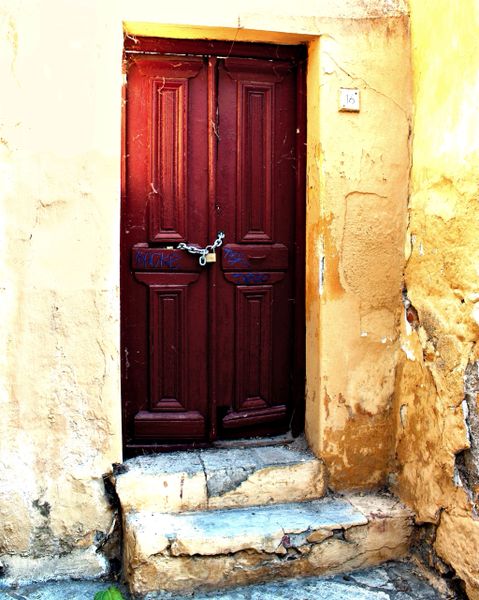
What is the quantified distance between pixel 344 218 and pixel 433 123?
Answer: 610mm

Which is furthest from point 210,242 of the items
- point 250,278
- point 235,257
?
point 250,278

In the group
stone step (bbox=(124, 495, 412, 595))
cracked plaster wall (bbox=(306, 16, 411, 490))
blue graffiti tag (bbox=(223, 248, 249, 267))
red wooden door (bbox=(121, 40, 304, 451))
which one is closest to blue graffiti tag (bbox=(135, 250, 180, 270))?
red wooden door (bbox=(121, 40, 304, 451))

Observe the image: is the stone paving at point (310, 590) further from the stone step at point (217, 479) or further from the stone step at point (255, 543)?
the stone step at point (217, 479)

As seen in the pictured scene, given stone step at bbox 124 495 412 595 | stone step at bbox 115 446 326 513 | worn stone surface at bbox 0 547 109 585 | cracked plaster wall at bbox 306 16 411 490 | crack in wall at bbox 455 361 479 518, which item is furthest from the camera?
cracked plaster wall at bbox 306 16 411 490

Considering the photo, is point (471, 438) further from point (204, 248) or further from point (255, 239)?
point (204, 248)

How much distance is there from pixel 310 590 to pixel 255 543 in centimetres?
32

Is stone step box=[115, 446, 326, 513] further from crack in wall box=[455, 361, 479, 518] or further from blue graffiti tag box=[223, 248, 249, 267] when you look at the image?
blue graffiti tag box=[223, 248, 249, 267]

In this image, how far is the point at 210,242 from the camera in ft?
11.3

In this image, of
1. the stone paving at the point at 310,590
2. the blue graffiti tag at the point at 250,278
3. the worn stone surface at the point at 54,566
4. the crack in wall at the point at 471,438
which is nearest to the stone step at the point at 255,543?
the stone paving at the point at 310,590

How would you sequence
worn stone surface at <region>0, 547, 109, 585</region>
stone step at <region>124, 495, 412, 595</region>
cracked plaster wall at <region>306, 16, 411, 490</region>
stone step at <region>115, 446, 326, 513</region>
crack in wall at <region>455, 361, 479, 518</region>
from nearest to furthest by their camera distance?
crack in wall at <region>455, 361, 479, 518</region> → stone step at <region>124, 495, 412, 595</region> → worn stone surface at <region>0, 547, 109, 585</region> → stone step at <region>115, 446, 326, 513</region> → cracked plaster wall at <region>306, 16, 411, 490</region>

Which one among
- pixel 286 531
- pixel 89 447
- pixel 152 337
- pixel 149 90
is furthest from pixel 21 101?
pixel 286 531

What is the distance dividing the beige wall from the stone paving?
4.3 inches

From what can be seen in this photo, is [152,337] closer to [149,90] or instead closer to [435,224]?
[149,90]

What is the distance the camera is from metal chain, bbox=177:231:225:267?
340 centimetres
